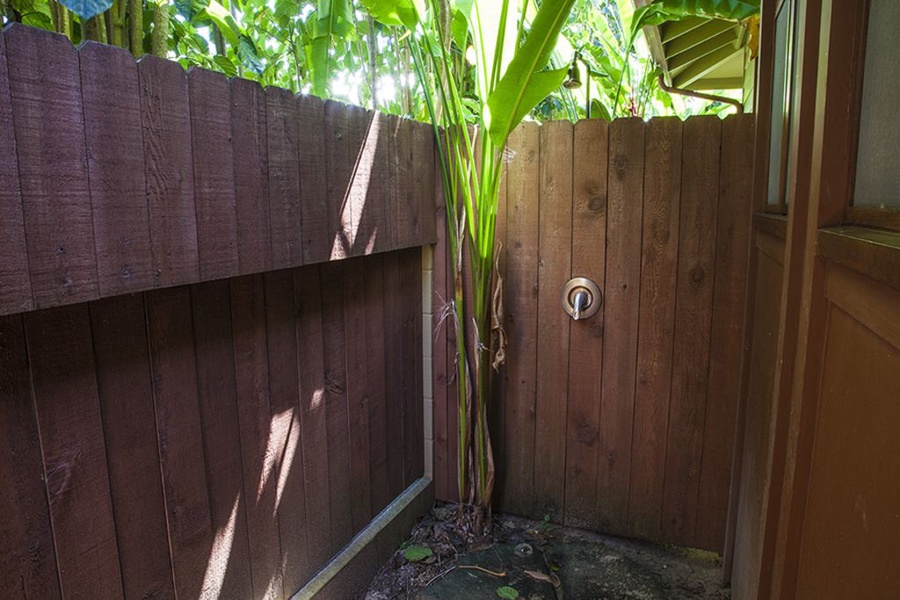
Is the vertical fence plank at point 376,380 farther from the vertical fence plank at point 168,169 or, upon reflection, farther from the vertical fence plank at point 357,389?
the vertical fence plank at point 168,169

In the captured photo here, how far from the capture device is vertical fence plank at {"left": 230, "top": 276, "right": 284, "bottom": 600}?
1.59 metres

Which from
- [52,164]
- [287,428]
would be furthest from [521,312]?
[52,164]

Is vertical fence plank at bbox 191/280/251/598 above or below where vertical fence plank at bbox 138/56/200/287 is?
below

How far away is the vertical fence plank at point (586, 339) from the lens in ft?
7.52

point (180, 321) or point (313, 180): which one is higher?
point (313, 180)

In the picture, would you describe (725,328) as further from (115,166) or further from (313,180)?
(115,166)

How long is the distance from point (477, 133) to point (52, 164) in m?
1.66

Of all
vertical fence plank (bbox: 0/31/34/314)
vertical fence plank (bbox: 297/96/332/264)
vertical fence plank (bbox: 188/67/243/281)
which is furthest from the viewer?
vertical fence plank (bbox: 297/96/332/264)

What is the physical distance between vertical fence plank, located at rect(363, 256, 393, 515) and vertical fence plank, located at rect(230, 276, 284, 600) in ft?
1.77

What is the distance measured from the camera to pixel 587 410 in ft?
8.13

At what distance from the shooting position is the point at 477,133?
2.37 m

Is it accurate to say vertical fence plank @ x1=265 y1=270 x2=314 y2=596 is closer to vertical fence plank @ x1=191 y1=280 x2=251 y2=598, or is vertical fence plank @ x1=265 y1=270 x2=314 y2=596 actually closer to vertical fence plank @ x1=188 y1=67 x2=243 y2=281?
vertical fence plank @ x1=191 y1=280 x2=251 y2=598

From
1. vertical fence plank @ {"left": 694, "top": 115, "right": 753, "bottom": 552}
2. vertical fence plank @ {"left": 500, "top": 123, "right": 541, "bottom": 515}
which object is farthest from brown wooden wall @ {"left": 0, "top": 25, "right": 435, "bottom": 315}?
vertical fence plank @ {"left": 694, "top": 115, "right": 753, "bottom": 552}

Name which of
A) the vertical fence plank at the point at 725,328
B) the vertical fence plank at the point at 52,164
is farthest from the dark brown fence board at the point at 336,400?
the vertical fence plank at the point at 725,328
